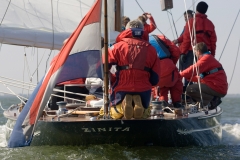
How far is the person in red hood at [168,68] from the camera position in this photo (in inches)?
357

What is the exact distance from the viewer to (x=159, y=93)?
945 centimetres

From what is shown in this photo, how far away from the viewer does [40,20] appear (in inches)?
422

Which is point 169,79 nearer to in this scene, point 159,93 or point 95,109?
point 159,93

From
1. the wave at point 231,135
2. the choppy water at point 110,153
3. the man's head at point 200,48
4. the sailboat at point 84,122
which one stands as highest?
the man's head at point 200,48

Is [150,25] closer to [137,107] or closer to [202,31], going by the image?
[202,31]

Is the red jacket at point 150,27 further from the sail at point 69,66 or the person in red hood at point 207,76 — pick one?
the sail at point 69,66

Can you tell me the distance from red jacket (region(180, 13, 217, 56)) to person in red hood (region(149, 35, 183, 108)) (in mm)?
1673

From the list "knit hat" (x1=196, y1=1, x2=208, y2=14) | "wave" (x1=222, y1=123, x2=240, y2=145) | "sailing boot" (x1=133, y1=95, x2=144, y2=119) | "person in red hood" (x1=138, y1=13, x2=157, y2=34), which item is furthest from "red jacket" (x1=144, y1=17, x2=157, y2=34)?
"sailing boot" (x1=133, y1=95, x2=144, y2=119)

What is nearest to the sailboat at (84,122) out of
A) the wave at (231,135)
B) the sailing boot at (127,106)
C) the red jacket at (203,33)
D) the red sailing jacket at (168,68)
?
the sailing boot at (127,106)

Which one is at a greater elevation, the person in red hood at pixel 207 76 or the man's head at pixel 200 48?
the man's head at pixel 200 48

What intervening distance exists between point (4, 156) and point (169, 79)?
8.60 ft

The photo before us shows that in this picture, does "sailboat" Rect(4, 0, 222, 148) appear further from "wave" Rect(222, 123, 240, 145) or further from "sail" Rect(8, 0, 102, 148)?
"wave" Rect(222, 123, 240, 145)

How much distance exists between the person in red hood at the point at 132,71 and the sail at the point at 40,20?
2.55 m

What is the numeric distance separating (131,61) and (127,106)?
0.54 metres
